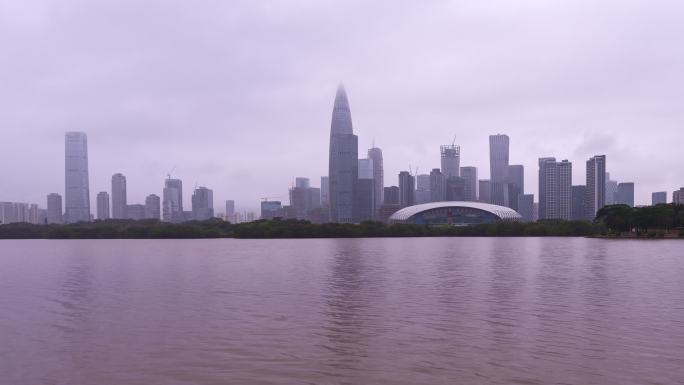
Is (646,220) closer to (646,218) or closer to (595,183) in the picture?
(646,218)

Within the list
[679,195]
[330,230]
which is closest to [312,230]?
[330,230]

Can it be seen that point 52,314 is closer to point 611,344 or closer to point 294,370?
point 294,370

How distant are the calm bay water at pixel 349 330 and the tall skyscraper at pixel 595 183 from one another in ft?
605

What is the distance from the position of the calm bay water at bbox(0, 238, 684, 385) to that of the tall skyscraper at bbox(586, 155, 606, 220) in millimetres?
184332

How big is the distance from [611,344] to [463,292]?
31.7 feet

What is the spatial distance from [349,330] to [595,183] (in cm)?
20405

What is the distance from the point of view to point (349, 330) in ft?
50.6

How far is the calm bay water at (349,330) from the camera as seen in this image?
11.3 meters

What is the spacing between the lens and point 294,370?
11.4 meters

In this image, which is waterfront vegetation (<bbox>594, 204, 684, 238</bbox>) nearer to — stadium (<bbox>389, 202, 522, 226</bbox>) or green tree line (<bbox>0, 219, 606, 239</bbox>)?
green tree line (<bbox>0, 219, 606, 239</bbox>)

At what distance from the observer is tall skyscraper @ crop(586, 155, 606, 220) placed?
195625mm

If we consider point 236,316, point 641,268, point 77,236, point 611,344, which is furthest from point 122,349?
point 77,236

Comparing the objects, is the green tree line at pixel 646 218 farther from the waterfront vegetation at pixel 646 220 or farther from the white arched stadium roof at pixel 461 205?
the white arched stadium roof at pixel 461 205

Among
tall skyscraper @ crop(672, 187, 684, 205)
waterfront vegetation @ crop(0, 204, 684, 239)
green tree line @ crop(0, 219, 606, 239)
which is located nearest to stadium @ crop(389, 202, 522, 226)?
waterfront vegetation @ crop(0, 204, 684, 239)
